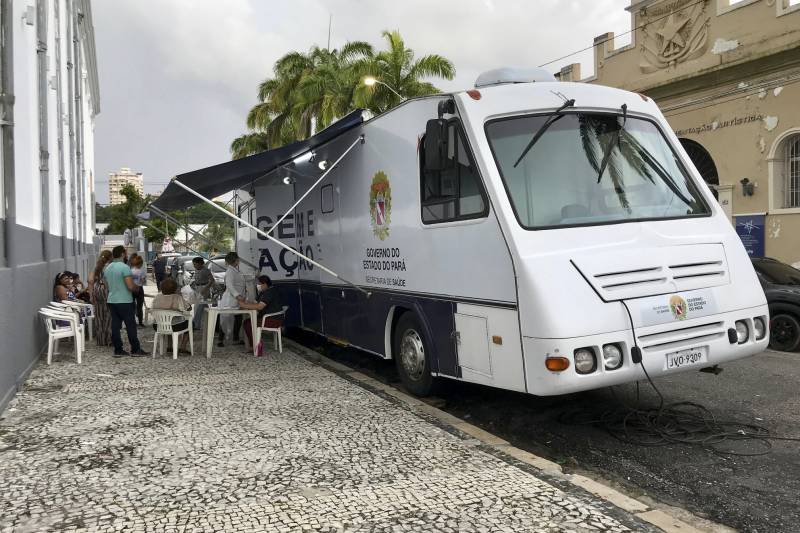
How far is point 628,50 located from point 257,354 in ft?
47.6

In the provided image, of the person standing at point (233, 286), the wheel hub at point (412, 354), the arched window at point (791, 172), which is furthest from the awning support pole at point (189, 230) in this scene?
the arched window at point (791, 172)

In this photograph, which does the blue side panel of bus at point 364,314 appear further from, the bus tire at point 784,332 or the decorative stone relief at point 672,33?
the decorative stone relief at point 672,33

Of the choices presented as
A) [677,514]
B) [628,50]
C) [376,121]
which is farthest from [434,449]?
[628,50]

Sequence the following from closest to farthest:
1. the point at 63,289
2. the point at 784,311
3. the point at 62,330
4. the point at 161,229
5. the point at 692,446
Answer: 1. the point at 692,446
2. the point at 62,330
3. the point at 784,311
4. the point at 63,289
5. the point at 161,229

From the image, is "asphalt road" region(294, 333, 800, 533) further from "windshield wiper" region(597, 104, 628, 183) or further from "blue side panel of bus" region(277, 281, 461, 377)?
"windshield wiper" region(597, 104, 628, 183)

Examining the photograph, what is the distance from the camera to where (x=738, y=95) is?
51.6 ft

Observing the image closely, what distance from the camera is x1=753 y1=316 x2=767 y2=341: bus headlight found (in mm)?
5238

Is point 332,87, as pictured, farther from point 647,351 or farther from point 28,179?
point 647,351

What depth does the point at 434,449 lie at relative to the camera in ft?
15.8

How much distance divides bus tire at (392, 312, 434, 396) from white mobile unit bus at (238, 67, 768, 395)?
A: 0.02 metres

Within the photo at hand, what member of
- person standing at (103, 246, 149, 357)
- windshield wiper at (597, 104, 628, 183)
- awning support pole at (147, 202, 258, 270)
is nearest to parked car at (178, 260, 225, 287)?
awning support pole at (147, 202, 258, 270)

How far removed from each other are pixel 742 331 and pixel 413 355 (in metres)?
2.93

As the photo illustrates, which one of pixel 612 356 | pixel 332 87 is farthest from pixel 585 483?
pixel 332 87

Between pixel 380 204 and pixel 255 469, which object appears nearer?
pixel 255 469
